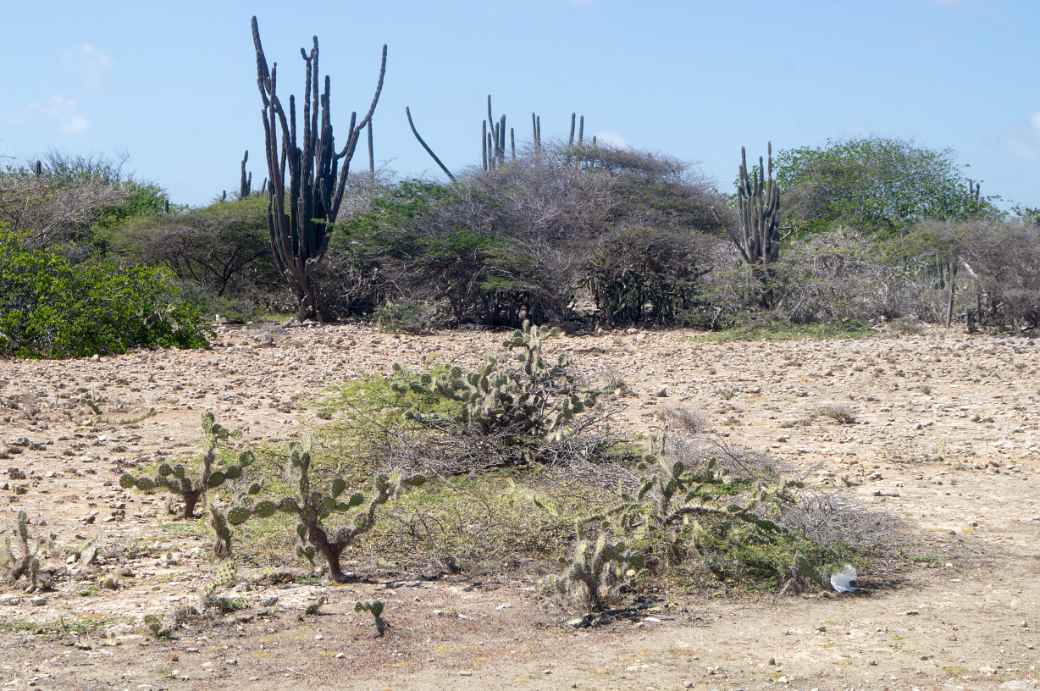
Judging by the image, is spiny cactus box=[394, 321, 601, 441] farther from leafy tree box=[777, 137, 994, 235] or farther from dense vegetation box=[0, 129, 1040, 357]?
leafy tree box=[777, 137, 994, 235]

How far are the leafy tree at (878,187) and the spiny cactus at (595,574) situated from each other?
25408mm

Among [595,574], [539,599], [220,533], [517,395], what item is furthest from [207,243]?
[595,574]

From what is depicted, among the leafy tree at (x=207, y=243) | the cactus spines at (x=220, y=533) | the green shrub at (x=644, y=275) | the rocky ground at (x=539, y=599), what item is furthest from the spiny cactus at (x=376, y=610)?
the leafy tree at (x=207, y=243)

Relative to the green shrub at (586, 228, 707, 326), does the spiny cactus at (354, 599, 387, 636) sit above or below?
below

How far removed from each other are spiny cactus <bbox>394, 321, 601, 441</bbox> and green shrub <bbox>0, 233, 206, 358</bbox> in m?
7.25

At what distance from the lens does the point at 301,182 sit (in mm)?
19094

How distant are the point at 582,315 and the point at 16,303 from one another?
27.6 ft

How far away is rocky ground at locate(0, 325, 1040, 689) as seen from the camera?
387 centimetres

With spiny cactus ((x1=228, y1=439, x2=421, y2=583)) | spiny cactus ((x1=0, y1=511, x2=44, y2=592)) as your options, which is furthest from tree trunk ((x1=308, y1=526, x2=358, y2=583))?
spiny cactus ((x1=0, y1=511, x2=44, y2=592))

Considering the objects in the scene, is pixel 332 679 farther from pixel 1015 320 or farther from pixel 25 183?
pixel 25 183

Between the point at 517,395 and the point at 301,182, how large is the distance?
12967 millimetres

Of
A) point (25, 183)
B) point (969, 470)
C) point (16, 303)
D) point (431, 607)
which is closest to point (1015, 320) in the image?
point (969, 470)

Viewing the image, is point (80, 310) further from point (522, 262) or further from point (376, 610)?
point (376, 610)

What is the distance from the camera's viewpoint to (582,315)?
18.8 m
